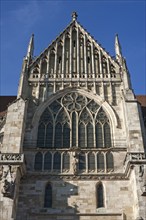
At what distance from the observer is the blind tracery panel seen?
1992 centimetres

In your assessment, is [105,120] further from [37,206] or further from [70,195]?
[37,206]

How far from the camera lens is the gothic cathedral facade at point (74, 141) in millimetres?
16750

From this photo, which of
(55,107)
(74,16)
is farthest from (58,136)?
(74,16)

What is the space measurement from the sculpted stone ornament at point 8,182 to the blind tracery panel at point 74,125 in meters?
3.45

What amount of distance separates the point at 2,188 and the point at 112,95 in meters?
10.3

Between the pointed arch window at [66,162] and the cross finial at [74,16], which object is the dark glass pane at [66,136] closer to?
the pointed arch window at [66,162]

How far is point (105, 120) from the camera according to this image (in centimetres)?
2103

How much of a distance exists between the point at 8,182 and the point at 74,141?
5.47m

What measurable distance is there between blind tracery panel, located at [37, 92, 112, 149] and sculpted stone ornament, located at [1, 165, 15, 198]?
11.3 ft

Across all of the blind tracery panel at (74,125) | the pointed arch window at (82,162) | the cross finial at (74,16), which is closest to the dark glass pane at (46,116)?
the blind tracery panel at (74,125)

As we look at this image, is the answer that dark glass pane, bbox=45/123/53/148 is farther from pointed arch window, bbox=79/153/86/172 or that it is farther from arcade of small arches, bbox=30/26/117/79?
arcade of small arches, bbox=30/26/117/79

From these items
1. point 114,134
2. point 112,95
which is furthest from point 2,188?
point 112,95

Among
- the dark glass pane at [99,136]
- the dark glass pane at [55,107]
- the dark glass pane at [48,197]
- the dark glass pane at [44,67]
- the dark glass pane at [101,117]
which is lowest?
the dark glass pane at [48,197]

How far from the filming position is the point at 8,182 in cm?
1611
